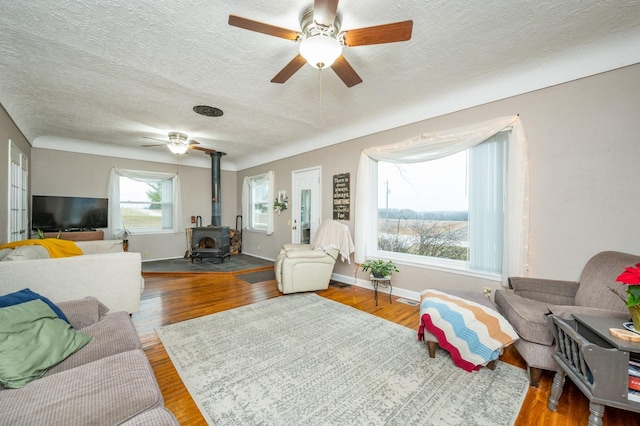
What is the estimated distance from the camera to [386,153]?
374 centimetres

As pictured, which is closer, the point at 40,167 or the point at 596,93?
the point at 596,93

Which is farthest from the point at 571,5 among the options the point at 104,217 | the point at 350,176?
the point at 104,217

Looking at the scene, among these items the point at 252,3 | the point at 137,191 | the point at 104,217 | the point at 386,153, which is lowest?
the point at 104,217

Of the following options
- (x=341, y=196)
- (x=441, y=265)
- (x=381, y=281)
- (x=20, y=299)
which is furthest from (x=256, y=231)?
(x=20, y=299)

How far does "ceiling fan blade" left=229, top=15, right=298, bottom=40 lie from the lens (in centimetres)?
159

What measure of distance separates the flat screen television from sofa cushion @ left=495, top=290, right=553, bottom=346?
699cm

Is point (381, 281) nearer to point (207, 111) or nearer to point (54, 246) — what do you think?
point (207, 111)

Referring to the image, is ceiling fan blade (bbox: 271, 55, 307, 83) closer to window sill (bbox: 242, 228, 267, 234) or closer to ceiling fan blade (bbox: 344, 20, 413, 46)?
ceiling fan blade (bbox: 344, 20, 413, 46)

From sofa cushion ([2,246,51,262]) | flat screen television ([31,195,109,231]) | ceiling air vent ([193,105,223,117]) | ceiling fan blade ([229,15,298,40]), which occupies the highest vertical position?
ceiling air vent ([193,105,223,117])

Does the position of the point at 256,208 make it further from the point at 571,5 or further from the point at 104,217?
the point at 571,5

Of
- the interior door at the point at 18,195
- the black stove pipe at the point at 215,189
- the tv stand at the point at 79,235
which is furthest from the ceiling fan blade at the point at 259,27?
the tv stand at the point at 79,235

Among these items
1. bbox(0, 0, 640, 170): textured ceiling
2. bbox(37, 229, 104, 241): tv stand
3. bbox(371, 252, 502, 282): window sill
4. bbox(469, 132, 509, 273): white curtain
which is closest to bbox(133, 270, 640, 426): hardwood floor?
bbox(371, 252, 502, 282): window sill

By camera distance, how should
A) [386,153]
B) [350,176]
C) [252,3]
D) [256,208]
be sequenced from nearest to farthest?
[252,3] < [386,153] < [350,176] < [256,208]

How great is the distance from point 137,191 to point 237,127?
344 cm
